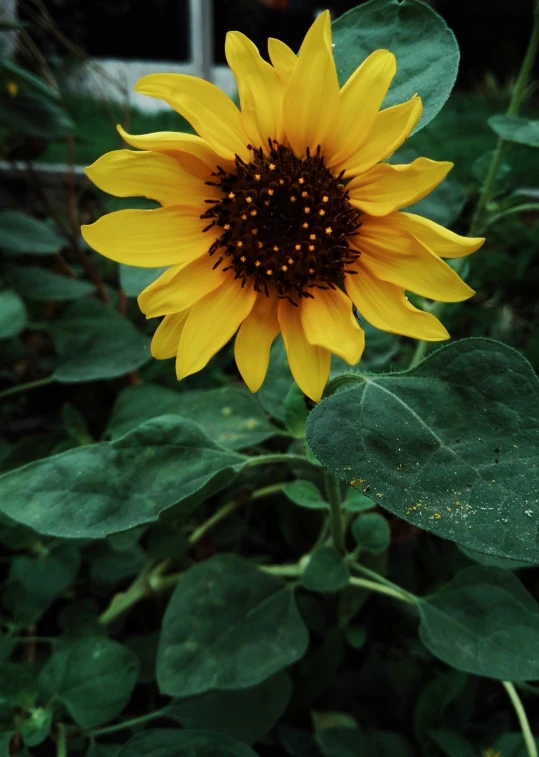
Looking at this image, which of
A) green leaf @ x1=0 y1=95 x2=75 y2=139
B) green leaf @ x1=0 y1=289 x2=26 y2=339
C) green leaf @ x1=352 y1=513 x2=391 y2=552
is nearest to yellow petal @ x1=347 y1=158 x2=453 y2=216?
green leaf @ x1=352 y1=513 x2=391 y2=552

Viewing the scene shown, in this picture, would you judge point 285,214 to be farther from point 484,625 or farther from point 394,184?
point 484,625

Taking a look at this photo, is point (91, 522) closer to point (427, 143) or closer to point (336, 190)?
point (336, 190)

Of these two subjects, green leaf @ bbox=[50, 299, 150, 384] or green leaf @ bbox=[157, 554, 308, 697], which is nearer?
green leaf @ bbox=[157, 554, 308, 697]

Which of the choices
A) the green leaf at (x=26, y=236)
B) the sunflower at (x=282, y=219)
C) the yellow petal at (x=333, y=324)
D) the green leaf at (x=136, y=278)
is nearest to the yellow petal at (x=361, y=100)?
the sunflower at (x=282, y=219)

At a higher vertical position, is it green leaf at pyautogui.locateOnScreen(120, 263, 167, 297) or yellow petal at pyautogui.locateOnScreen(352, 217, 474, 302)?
yellow petal at pyautogui.locateOnScreen(352, 217, 474, 302)

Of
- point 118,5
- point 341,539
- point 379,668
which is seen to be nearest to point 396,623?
point 379,668

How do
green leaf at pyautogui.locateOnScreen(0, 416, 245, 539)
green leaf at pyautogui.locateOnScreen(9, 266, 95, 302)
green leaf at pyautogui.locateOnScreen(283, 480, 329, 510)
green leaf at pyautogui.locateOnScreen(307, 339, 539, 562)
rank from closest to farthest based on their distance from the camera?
green leaf at pyautogui.locateOnScreen(307, 339, 539, 562), green leaf at pyautogui.locateOnScreen(0, 416, 245, 539), green leaf at pyautogui.locateOnScreen(283, 480, 329, 510), green leaf at pyautogui.locateOnScreen(9, 266, 95, 302)

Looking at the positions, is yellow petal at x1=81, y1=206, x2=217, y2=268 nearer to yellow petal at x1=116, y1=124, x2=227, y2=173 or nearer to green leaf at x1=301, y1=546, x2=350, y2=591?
yellow petal at x1=116, y1=124, x2=227, y2=173
